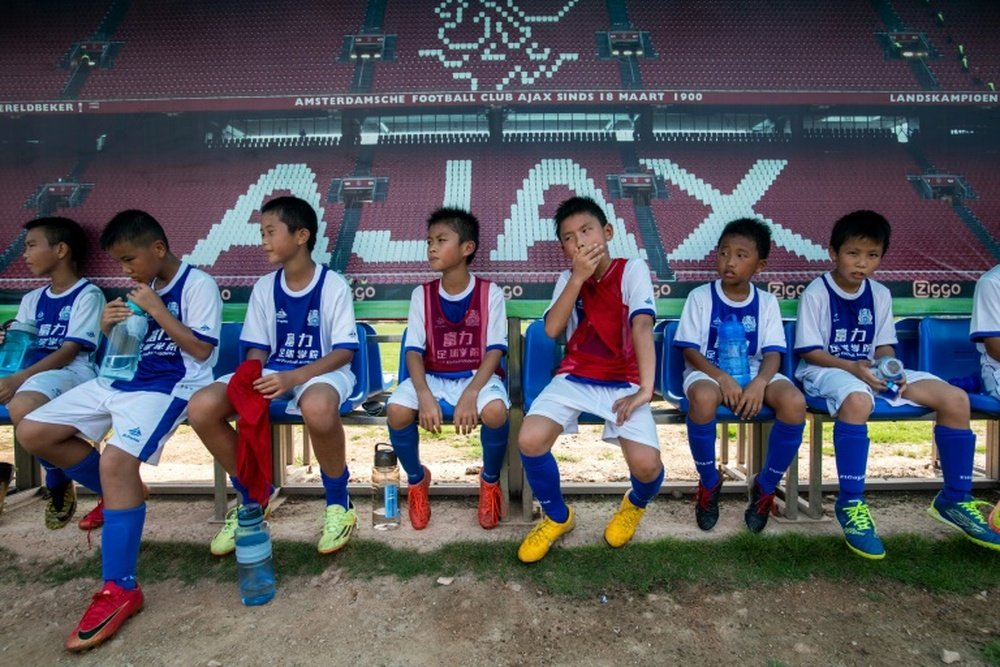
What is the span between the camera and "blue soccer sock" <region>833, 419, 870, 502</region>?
2424mm

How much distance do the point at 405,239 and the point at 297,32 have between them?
1.58 meters

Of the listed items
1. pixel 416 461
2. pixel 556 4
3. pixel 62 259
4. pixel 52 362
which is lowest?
pixel 416 461

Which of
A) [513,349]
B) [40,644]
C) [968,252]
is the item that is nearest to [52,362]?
[40,644]

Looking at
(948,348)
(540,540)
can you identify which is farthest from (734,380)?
(948,348)

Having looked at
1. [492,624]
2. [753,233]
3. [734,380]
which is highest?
[753,233]

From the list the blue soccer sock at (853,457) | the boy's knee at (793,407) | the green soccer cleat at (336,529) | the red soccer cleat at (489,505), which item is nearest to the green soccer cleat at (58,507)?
the green soccer cleat at (336,529)

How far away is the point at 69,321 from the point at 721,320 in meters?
3.28

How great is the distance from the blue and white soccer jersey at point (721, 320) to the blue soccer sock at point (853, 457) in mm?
401

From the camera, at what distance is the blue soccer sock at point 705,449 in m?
2.55

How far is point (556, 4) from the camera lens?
3.60 m

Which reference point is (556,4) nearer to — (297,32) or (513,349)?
(297,32)

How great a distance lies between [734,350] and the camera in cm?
275

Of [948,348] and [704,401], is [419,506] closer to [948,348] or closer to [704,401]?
[704,401]

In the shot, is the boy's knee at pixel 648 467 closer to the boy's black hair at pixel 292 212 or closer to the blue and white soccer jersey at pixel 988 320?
the blue and white soccer jersey at pixel 988 320
